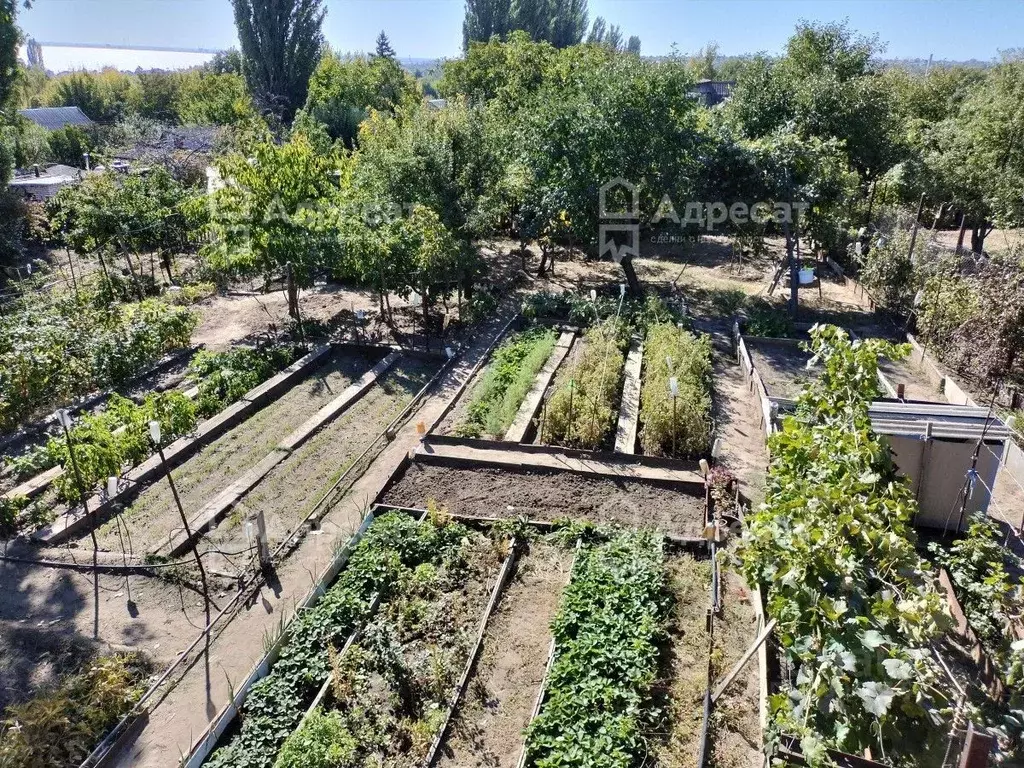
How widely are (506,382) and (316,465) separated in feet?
11.7

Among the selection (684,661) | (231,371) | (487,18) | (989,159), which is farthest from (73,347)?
(487,18)

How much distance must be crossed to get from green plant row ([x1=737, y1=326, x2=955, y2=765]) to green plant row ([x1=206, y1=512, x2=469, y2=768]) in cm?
380

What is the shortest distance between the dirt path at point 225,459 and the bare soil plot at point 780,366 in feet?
24.0

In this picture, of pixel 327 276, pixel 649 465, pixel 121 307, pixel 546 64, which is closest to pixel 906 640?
pixel 649 465

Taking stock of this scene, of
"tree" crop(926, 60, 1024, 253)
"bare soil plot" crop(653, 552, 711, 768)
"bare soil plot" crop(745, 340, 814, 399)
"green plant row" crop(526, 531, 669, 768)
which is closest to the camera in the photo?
"green plant row" crop(526, 531, 669, 768)

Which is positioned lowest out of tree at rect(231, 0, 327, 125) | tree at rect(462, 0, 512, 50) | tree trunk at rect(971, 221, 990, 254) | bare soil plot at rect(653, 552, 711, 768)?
bare soil plot at rect(653, 552, 711, 768)

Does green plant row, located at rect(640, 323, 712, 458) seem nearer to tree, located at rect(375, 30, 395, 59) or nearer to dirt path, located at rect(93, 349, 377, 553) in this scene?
dirt path, located at rect(93, 349, 377, 553)

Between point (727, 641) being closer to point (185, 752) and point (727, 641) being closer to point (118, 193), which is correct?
point (185, 752)

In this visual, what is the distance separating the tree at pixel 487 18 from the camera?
5009 centimetres

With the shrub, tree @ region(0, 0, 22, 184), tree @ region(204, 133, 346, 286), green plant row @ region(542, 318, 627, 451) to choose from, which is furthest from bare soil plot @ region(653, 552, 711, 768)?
tree @ region(0, 0, 22, 184)

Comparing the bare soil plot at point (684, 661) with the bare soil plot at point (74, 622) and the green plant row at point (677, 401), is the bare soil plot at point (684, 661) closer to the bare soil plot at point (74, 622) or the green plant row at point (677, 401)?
the green plant row at point (677, 401)

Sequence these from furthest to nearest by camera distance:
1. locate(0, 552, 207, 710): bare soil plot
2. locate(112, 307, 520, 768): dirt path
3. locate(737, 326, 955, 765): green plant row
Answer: locate(0, 552, 207, 710): bare soil plot < locate(112, 307, 520, 768): dirt path < locate(737, 326, 955, 765): green plant row

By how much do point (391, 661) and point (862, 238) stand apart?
1731cm

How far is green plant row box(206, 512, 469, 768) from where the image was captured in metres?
5.57
